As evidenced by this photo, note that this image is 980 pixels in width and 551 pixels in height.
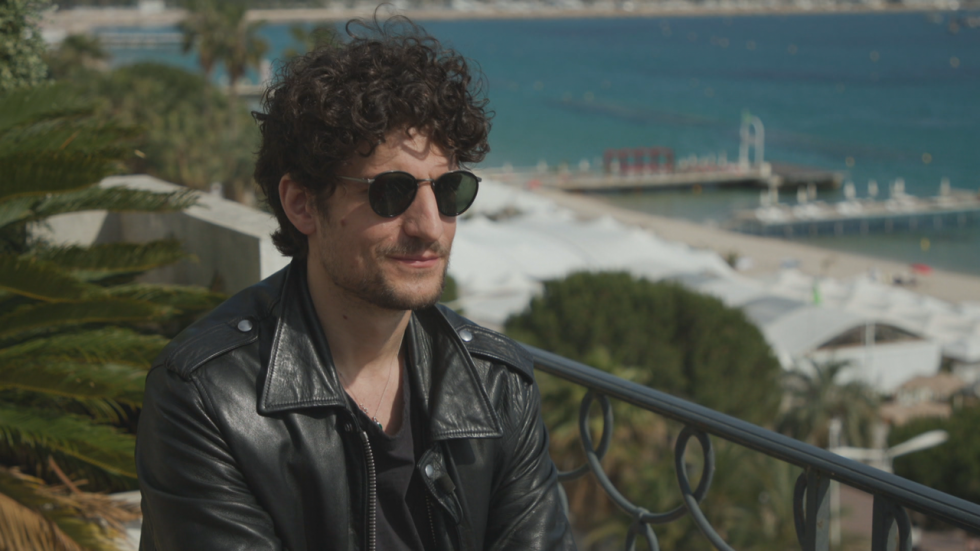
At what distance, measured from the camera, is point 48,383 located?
11.3 ft

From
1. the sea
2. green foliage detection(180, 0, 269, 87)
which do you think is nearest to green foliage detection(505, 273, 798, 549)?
the sea

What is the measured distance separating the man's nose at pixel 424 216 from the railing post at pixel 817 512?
3.32 feet

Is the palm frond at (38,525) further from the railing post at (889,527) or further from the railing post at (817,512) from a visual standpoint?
the railing post at (889,527)

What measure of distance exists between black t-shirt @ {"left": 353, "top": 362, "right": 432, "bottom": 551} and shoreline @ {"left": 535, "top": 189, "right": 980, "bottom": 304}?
4351 cm

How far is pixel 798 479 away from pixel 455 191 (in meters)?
1.04

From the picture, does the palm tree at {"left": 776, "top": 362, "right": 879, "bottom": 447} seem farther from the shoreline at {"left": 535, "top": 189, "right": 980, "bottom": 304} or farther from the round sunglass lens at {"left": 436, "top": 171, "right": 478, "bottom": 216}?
the round sunglass lens at {"left": 436, "top": 171, "right": 478, "bottom": 216}

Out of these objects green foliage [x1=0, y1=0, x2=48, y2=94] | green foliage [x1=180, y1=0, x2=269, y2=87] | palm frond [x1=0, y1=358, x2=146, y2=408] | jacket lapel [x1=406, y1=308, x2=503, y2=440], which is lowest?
palm frond [x1=0, y1=358, x2=146, y2=408]

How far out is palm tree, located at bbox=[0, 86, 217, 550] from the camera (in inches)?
136

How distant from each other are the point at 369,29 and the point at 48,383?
2.13 metres

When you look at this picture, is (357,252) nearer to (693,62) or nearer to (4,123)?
(4,123)

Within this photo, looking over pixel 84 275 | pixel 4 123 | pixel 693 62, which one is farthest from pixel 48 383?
pixel 693 62

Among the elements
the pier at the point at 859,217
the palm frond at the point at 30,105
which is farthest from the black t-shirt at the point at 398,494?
the pier at the point at 859,217

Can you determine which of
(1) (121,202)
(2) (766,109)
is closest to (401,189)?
(1) (121,202)

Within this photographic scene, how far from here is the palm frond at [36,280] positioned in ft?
11.3
